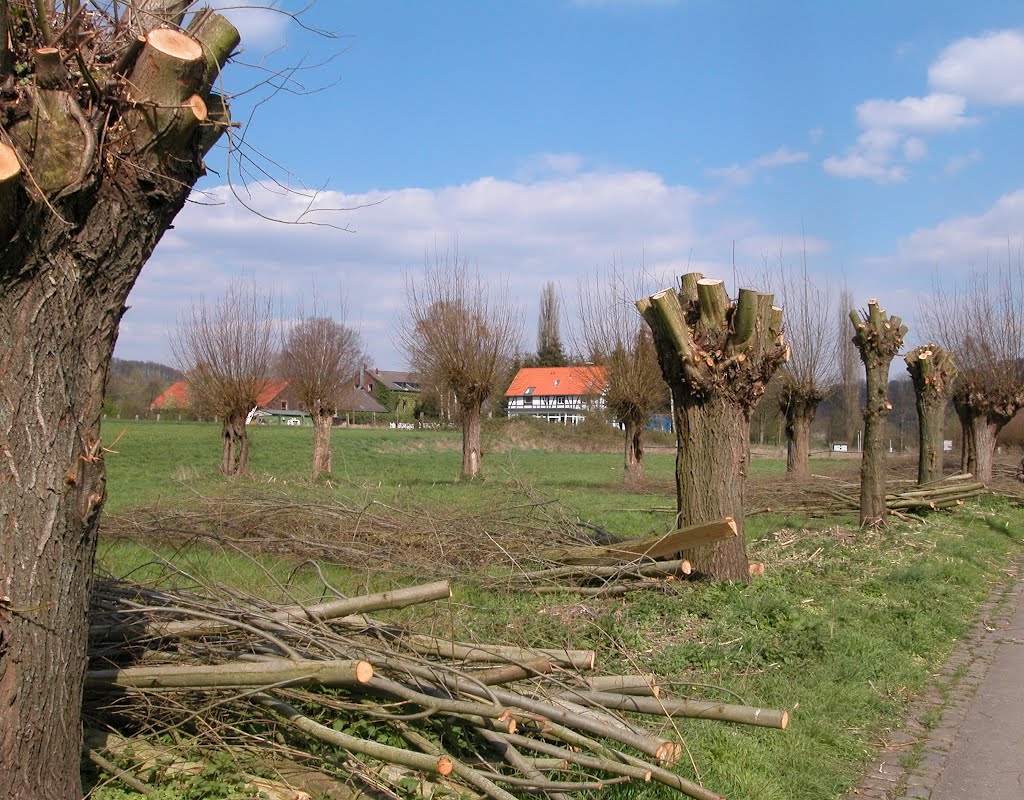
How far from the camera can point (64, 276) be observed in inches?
125

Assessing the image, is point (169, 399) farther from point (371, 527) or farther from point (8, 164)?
point (8, 164)

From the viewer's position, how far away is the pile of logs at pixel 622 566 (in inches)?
313

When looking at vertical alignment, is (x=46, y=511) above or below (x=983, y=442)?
above

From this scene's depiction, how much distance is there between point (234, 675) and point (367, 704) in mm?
607

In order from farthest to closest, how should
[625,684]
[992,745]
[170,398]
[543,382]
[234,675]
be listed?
[543,382]
[170,398]
[992,745]
[625,684]
[234,675]

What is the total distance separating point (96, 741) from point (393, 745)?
1311mm

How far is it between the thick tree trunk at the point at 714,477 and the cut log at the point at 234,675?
5297 millimetres

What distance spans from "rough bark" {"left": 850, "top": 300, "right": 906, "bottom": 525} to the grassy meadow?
509 mm

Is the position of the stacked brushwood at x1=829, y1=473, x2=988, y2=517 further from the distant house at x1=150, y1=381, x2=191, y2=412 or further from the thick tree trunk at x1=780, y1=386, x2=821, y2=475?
the distant house at x1=150, y1=381, x2=191, y2=412

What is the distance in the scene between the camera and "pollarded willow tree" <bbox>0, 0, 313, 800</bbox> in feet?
10.2

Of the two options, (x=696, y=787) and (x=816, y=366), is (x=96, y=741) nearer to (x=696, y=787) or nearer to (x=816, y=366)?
(x=696, y=787)

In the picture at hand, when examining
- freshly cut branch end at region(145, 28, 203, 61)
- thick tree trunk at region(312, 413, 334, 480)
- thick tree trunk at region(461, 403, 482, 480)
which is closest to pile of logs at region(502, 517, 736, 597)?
freshly cut branch end at region(145, 28, 203, 61)

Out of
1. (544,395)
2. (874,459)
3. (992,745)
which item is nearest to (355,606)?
(992,745)

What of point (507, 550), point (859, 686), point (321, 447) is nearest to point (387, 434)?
point (321, 447)
